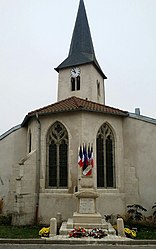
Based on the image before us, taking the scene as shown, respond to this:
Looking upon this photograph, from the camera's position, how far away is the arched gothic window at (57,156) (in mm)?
14101

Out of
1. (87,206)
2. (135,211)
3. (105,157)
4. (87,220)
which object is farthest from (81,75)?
(87,220)

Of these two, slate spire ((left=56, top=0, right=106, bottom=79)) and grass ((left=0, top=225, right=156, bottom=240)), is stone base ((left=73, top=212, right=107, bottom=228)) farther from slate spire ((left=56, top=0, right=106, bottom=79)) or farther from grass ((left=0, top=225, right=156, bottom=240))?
slate spire ((left=56, top=0, right=106, bottom=79))

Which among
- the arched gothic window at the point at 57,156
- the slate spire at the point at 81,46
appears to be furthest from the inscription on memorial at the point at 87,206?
the slate spire at the point at 81,46

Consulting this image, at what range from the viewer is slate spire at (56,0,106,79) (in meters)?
22.6

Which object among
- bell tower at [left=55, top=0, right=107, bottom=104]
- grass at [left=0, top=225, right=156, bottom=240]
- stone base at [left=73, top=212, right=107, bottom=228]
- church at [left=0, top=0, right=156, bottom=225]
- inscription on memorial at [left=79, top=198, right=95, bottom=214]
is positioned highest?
bell tower at [left=55, top=0, right=107, bottom=104]

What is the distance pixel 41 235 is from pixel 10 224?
4.53 meters

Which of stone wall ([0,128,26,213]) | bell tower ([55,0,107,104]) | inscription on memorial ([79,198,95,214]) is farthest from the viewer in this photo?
bell tower ([55,0,107,104])

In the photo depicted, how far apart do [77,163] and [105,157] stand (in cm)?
181

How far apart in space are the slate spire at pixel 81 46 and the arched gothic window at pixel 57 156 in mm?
9440

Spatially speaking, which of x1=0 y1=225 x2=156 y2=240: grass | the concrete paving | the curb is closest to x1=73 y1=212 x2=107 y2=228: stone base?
x1=0 y1=225 x2=156 y2=240: grass

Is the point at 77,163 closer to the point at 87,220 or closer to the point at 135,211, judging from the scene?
the point at 87,220

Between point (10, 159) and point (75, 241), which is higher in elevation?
point (10, 159)

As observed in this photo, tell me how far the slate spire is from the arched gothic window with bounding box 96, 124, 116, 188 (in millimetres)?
9090

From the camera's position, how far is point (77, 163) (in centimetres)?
1384
